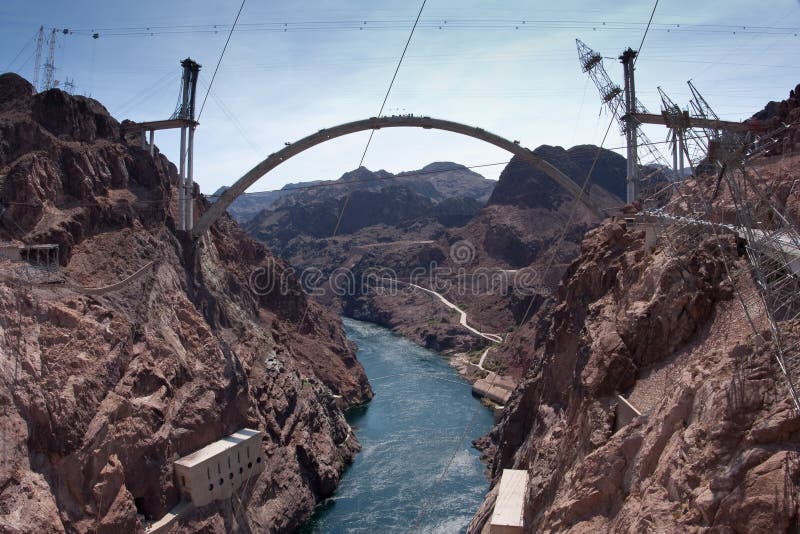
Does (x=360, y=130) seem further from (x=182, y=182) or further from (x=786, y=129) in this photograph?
(x=786, y=129)

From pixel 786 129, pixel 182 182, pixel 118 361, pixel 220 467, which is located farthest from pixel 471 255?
pixel 118 361

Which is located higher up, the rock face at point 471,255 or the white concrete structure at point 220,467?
the rock face at point 471,255

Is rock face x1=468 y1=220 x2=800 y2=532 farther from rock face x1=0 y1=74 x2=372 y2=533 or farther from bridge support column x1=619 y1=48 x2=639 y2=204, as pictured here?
rock face x1=0 y1=74 x2=372 y2=533

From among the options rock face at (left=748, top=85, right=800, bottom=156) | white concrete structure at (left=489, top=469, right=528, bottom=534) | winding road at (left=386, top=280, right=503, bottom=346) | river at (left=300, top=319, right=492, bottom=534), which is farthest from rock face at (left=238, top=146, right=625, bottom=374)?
white concrete structure at (left=489, top=469, right=528, bottom=534)

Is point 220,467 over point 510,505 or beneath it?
beneath

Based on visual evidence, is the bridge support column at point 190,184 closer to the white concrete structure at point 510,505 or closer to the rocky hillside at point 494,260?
the white concrete structure at point 510,505

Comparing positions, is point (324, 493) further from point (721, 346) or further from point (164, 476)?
point (721, 346)

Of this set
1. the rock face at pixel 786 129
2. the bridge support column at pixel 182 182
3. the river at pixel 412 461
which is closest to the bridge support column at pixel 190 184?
the bridge support column at pixel 182 182
